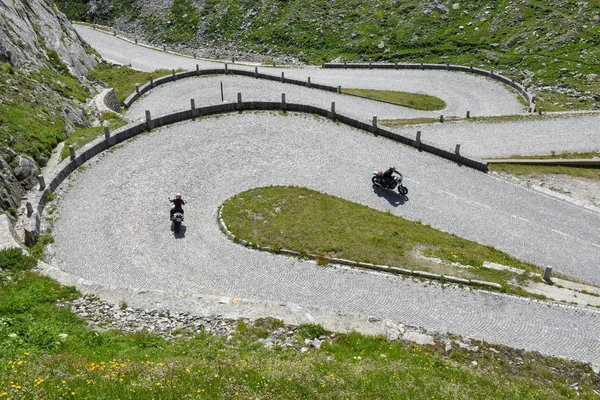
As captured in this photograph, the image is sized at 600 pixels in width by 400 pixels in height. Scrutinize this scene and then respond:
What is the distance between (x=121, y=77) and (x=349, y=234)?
129ft

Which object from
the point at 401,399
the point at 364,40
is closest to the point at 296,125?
the point at 401,399

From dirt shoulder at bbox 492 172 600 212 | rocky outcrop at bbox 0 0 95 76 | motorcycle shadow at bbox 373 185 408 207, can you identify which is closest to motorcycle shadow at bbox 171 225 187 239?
motorcycle shadow at bbox 373 185 408 207

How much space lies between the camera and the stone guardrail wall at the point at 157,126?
23.3 meters

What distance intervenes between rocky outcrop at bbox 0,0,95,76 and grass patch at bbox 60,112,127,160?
7543mm

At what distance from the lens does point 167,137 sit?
108 ft

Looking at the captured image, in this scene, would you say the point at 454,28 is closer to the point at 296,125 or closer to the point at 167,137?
the point at 296,125

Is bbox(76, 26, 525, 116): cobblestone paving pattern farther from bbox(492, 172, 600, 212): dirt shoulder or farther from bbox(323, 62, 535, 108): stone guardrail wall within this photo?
bbox(492, 172, 600, 212): dirt shoulder

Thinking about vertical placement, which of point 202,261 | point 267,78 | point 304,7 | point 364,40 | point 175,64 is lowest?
point 202,261

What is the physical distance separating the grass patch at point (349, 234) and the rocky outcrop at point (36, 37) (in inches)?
930

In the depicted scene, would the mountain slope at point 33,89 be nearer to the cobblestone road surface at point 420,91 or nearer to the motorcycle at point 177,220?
the cobblestone road surface at point 420,91

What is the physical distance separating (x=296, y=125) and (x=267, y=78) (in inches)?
731

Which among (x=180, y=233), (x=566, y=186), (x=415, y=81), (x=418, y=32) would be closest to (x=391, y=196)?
(x=566, y=186)

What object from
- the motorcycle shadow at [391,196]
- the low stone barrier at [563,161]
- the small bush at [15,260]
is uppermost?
the low stone barrier at [563,161]

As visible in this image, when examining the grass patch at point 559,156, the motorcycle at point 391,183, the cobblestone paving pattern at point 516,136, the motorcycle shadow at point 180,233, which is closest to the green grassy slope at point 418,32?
the cobblestone paving pattern at point 516,136
